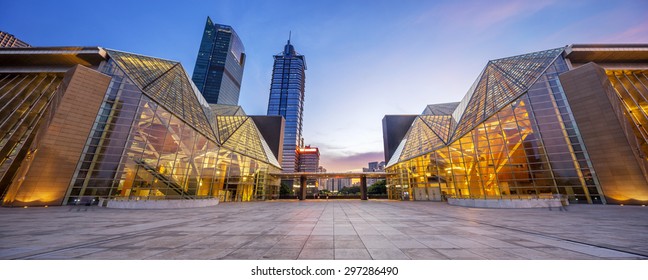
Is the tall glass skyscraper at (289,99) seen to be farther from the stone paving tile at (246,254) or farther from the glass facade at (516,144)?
the stone paving tile at (246,254)

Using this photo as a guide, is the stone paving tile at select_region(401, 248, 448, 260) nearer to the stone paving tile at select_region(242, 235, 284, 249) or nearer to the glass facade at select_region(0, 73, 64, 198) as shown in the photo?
the stone paving tile at select_region(242, 235, 284, 249)

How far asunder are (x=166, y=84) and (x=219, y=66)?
468 ft

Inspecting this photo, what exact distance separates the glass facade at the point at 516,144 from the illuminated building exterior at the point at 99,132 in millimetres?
35506

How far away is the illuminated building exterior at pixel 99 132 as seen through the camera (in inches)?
741

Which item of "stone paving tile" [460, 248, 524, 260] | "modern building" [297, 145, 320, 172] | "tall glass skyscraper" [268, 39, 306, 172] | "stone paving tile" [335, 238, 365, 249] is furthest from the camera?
"modern building" [297, 145, 320, 172]

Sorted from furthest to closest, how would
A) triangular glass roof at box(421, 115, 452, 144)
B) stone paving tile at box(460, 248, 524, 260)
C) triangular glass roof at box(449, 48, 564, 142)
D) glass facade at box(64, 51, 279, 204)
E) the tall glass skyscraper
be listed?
the tall glass skyscraper, triangular glass roof at box(421, 115, 452, 144), triangular glass roof at box(449, 48, 564, 142), glass facade at box(64, 51, 279, 204), stone paving tile at box(460, 248, 524, 260)

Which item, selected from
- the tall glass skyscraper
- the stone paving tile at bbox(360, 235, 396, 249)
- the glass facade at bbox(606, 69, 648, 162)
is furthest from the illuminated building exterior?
the tall glass skyscraper

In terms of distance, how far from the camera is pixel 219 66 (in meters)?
150

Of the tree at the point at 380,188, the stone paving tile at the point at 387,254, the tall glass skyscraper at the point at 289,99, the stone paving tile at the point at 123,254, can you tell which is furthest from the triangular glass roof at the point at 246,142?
the tall glass skyscraper at the point at 289,99

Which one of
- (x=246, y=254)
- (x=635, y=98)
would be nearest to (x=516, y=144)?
(x=635, y=98)

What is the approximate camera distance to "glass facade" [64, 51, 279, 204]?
68.2 feet

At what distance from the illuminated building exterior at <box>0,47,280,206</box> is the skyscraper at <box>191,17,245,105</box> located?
113419mm

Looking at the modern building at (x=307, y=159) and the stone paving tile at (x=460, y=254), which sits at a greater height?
the modern building at (x=307, y=159)

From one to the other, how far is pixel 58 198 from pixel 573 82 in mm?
54154
